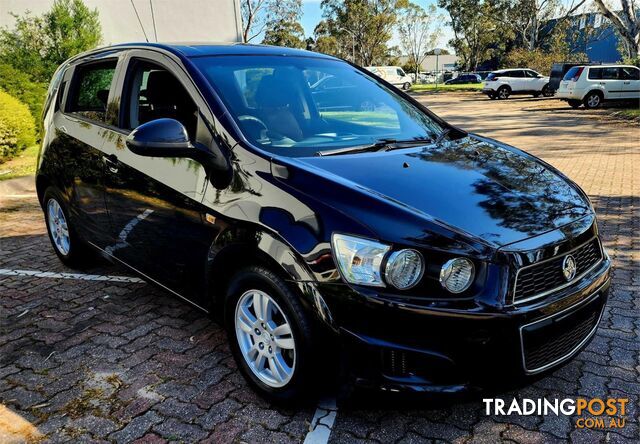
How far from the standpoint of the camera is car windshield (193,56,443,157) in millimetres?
2953

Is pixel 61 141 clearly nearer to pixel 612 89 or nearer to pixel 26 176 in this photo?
pixel 26 176

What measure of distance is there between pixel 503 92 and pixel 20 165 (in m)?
25.5

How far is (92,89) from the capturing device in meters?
4.09

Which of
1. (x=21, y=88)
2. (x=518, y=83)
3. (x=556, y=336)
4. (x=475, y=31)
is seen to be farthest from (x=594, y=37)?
(x=556, y=336)

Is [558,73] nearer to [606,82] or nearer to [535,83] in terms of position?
[535,83]

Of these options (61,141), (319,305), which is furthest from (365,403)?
(61,141)

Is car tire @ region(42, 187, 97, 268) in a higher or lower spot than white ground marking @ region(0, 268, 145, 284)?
higher

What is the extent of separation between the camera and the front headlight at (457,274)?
217 cm

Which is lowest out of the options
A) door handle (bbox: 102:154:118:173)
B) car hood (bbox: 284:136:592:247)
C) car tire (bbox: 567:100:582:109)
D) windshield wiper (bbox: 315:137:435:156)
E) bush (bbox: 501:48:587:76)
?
car tire (bbox: 567:100:582:109)

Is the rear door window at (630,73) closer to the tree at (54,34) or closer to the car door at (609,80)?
the car door at (609,80)

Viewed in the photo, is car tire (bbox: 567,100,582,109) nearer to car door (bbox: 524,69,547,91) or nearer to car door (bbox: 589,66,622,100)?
car door (bbox: 589,66,622,100)

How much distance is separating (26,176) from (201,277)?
7.51 m

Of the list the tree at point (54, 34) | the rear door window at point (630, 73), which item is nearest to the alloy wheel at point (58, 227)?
the tree at point (54, 34)

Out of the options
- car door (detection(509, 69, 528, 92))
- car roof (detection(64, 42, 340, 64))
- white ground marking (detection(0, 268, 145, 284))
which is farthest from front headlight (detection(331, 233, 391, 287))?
car door (detection(509, 69, 528, 92))
